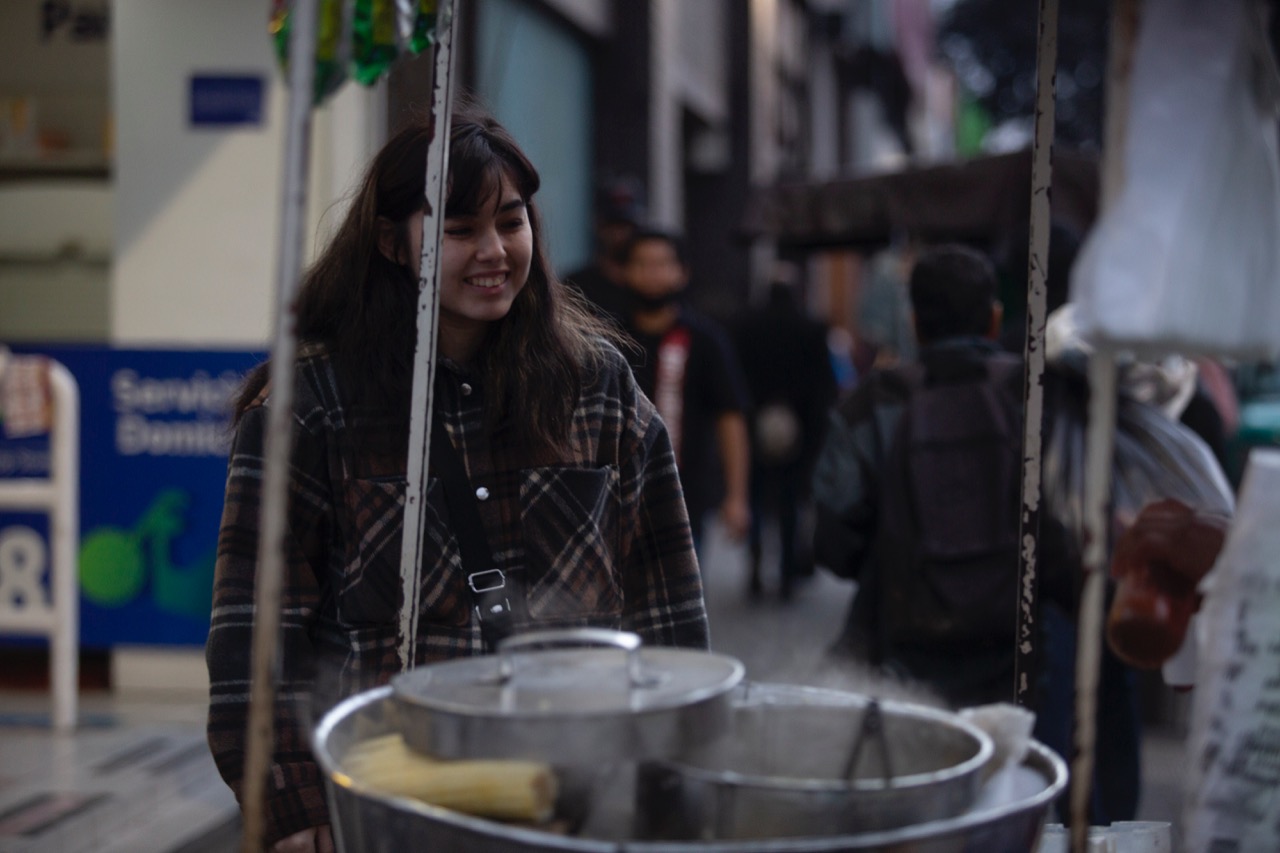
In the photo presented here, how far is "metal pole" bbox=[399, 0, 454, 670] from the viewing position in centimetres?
211

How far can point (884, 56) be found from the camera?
2897cm

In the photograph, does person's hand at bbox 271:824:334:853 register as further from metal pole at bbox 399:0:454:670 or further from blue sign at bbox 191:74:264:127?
blue sign at bbox 191:74:264:127

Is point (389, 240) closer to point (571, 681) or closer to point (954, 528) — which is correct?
point (571, 681)

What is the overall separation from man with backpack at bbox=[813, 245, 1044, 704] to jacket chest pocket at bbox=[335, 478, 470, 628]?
1.71 m

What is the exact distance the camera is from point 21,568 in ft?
19.1

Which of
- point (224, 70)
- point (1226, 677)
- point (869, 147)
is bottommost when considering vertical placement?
point (1226, 677)

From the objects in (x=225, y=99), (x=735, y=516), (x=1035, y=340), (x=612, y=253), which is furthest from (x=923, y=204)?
(x=1035, y=340)

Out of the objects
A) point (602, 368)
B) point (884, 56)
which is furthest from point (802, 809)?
point (884, 56)

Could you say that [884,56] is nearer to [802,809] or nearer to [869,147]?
[869,147]

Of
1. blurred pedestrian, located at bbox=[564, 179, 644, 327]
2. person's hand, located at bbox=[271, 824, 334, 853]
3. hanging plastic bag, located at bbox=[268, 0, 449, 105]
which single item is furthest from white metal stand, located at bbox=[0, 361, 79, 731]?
hanging plastic bag, located at bbox=[268, 0, 449, 105]

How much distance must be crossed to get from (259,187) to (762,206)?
4.27 m

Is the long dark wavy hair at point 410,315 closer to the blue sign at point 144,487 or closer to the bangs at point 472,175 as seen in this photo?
the bangs at point 472,175

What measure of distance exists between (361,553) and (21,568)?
13.7 feet

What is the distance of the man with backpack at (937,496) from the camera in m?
3.58
